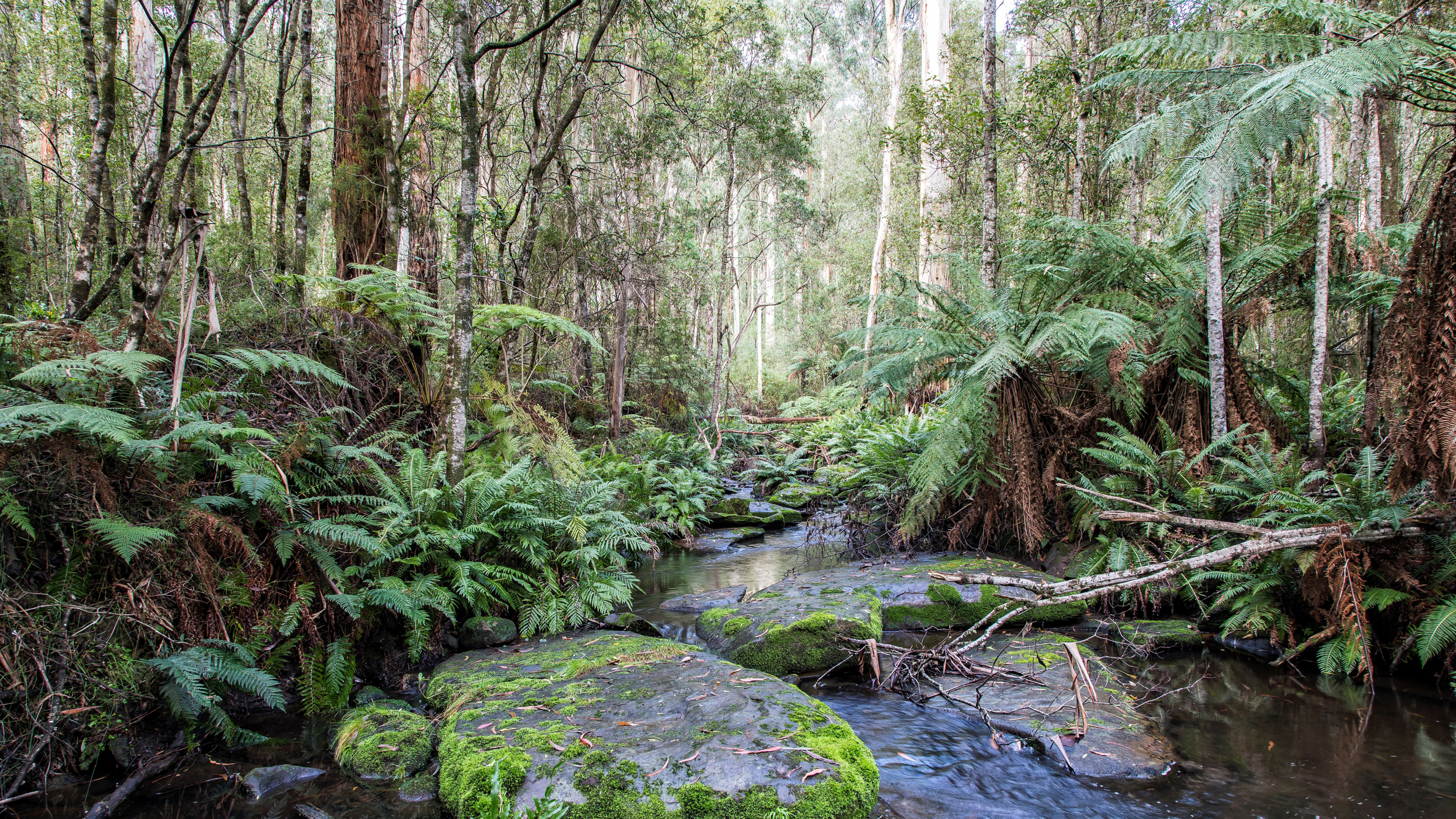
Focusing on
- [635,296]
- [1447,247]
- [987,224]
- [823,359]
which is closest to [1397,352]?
[1447,247]

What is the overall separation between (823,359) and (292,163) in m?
18.2

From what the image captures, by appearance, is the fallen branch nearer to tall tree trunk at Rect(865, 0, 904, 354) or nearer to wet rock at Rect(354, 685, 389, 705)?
wet rock at Rect(354, 685, 389, 705)

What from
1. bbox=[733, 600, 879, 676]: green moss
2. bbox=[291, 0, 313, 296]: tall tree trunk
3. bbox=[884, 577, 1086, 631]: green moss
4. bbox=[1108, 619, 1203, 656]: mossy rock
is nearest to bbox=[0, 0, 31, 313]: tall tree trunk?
bbox=[291, 0, 313, 296]: tall tree trunk

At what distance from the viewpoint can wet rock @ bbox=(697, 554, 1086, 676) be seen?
→ 4.36 meters

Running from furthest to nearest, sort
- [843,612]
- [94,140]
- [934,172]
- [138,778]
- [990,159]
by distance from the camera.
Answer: [934,172] → [990,159] → [843,612] → [94,140] → [138,778]

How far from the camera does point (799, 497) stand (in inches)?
438

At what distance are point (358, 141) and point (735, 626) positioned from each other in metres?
6.12

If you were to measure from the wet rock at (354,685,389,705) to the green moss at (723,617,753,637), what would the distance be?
2.20 m

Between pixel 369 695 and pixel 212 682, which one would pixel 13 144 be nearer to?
pixel 212 682

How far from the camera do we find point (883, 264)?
20.8 metres

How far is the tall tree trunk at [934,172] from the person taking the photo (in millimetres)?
13461

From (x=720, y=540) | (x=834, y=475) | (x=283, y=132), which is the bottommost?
(x=720, y=540)

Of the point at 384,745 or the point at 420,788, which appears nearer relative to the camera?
the point at 420,788

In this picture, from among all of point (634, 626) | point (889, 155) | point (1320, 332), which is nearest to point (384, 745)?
point (634, 626)
